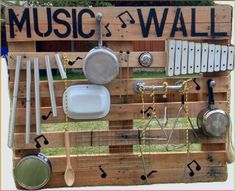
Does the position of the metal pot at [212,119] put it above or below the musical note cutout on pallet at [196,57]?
below

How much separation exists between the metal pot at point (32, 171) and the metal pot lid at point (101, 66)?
729mm

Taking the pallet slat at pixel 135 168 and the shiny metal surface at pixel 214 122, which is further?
the pallet slat at pixel 135 168

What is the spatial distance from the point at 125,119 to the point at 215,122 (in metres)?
0.70

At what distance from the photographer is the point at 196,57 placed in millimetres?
2869

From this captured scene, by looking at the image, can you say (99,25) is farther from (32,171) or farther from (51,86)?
(32,171)

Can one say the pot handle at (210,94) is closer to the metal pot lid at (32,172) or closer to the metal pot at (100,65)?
the metal pot at (100,65)

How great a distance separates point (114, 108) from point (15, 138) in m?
0.81

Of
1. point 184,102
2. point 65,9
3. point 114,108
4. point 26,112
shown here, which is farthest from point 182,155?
point 65,9

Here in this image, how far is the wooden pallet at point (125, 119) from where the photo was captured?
2812 mm

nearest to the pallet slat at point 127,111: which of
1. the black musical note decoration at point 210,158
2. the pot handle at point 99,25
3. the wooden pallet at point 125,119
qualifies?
the wooden pallet at point 125,119

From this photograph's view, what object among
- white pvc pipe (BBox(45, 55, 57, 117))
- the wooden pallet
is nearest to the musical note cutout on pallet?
the wooden pallet

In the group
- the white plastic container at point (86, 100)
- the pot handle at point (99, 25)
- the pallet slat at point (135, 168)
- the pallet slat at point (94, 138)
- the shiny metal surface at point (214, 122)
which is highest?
the pot handle at point (99, 25)

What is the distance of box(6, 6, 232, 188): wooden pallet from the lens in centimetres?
281

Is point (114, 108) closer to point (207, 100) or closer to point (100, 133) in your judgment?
point (100, 133)
